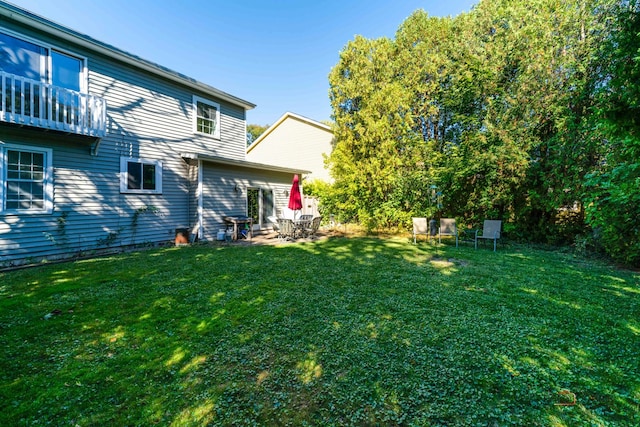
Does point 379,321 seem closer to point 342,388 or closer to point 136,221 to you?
point 342,388

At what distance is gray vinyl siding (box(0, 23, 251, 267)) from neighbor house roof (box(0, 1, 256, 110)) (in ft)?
0.73

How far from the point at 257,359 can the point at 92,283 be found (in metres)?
4.46

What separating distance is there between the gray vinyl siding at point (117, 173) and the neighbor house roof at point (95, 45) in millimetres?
221

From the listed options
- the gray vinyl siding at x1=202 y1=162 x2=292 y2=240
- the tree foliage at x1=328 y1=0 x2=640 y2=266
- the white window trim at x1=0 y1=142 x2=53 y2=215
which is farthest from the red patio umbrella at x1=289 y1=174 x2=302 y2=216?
the white window trim at x1=0 y1=142 x2=53 y2=215

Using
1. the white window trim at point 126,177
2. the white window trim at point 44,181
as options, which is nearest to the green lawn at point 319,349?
the white window trim at point 44,181

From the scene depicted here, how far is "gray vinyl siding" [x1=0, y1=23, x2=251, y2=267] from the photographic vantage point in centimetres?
714

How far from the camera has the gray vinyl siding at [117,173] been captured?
714 centimetres

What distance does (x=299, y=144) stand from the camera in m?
18.7

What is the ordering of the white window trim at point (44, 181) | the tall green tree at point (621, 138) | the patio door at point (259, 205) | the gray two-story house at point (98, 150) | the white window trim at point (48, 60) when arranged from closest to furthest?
the tall green tree at point (621, 138), the white window trim at point (44, 181), the gray two-story house at point (98, 150), the white window trim at point (48, 60), the patio door at point (259, 205)

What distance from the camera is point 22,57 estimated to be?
7.04 m

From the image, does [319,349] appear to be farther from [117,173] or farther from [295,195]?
[117,173]

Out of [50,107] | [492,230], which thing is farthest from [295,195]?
[50,107]

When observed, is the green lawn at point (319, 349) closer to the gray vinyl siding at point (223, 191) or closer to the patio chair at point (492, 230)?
the patio chair at point (492, 230)

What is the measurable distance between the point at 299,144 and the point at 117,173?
11.6 meters
